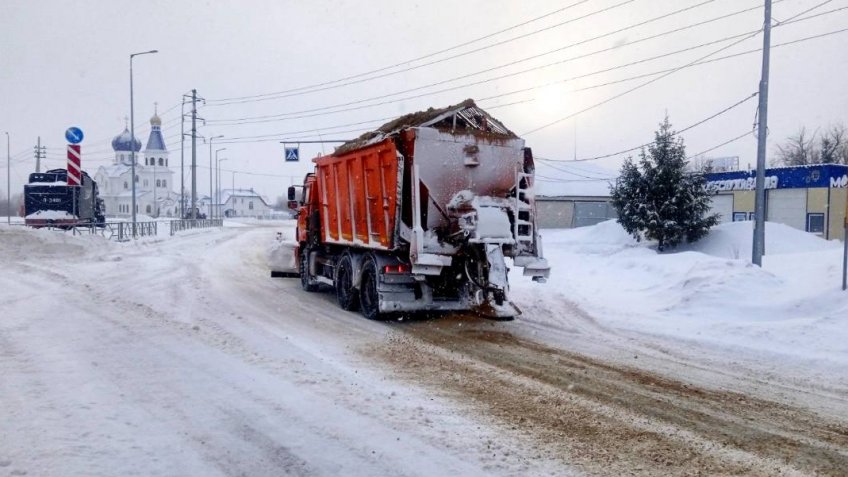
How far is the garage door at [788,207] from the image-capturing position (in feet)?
102

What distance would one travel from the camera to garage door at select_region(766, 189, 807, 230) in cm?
3098

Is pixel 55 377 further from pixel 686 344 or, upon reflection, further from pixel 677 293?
pixel 677 293

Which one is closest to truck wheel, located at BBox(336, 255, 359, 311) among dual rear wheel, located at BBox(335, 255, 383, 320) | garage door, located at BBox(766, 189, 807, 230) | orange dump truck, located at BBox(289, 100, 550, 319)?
dual rear wheel, located at BBox(335, 255, 383, 320)

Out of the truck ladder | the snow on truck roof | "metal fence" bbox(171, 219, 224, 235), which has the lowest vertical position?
"metal fence" bbox(171, 219, 224, 235)

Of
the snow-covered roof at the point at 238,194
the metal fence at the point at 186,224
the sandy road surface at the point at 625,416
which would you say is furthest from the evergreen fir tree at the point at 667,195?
the snow-covered roof at the point at 238,194

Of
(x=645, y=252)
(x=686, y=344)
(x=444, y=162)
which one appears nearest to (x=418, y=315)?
(x=444, y=162)

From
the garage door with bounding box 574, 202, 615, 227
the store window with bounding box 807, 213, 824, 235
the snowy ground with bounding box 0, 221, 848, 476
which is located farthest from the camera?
the garage door with bounding box 574, 202, 615, 227

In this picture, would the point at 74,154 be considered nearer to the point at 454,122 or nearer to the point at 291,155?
the point at 291,155

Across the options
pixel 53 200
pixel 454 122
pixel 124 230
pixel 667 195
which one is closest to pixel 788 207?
pixel 667 195

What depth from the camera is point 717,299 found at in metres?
11.5

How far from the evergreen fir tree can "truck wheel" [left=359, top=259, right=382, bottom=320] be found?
16662 mm

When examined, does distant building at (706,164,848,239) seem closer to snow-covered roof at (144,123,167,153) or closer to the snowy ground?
the snowy ground

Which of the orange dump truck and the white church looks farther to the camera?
the white church

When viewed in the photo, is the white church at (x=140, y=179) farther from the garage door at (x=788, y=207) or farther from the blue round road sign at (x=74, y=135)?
the garage door at (x=788, y=207)
